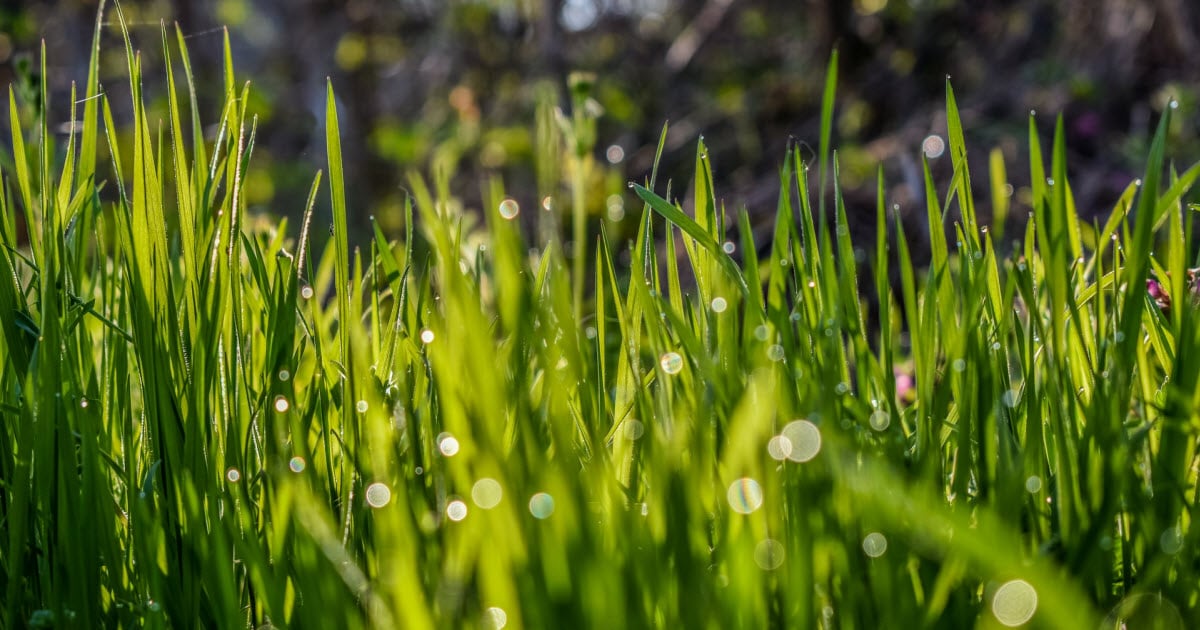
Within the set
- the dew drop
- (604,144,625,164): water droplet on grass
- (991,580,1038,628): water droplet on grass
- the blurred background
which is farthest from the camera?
the blurred background

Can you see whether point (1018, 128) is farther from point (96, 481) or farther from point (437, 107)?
point (437, 107)

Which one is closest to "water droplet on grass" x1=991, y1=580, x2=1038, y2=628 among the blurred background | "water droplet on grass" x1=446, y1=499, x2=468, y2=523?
"water droplet on grass" x1=446, y1=499, x2=468, y2=523

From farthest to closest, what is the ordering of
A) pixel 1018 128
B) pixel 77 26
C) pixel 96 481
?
1. pixel 77 26
2. pixel 1018 128
3. pixel 96 481

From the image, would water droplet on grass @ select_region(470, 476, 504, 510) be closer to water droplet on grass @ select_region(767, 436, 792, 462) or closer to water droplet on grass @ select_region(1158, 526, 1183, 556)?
water droplet on grass @ select_region(767, 436, 792, 462)

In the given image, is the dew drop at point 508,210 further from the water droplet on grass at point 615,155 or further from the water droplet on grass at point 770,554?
the water droplet on grass at point 615,155

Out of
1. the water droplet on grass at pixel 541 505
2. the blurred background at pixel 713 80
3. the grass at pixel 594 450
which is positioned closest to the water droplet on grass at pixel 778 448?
the grass at pixel 594 450

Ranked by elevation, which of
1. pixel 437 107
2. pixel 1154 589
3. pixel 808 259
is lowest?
pixel 437 107

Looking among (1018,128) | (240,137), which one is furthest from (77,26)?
(240,137)
